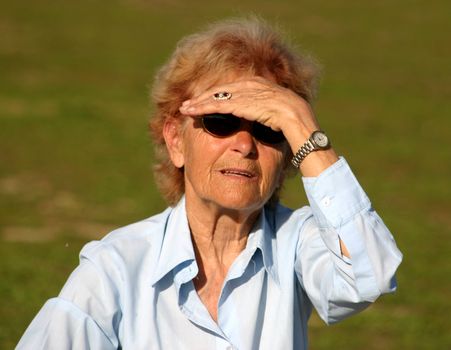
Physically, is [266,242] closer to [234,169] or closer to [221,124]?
[234,169]

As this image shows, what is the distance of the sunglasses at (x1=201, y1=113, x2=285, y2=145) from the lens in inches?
134

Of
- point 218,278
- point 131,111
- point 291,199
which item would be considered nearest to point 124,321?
point 218,278

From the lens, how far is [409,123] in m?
15.2

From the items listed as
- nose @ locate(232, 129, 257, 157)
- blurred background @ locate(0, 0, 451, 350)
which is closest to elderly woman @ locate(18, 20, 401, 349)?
nose @ locate(232, 129, 257, 157)

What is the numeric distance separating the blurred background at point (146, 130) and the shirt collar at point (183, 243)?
0.62 m

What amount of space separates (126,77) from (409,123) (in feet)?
18.2

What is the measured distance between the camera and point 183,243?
351cm

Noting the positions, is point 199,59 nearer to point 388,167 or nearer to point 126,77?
point 388,167

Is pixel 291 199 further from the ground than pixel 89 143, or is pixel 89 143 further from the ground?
pixel 89 143

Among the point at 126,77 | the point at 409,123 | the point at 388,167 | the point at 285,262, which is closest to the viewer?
the point at 285,262

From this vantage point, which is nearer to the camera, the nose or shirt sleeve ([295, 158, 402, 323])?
shirt sleeve ([295, 158, 402, 323])

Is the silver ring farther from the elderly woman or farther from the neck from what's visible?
the neck

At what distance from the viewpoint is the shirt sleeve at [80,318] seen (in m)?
3.18

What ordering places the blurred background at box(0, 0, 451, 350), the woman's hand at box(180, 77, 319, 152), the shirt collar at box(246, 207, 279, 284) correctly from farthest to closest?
the blurred background at box(0, 0, 451, 350) → the shirt collar at box(246, 207, 279, 284) → the woman's hand at box(180, 77, 319, 152)
